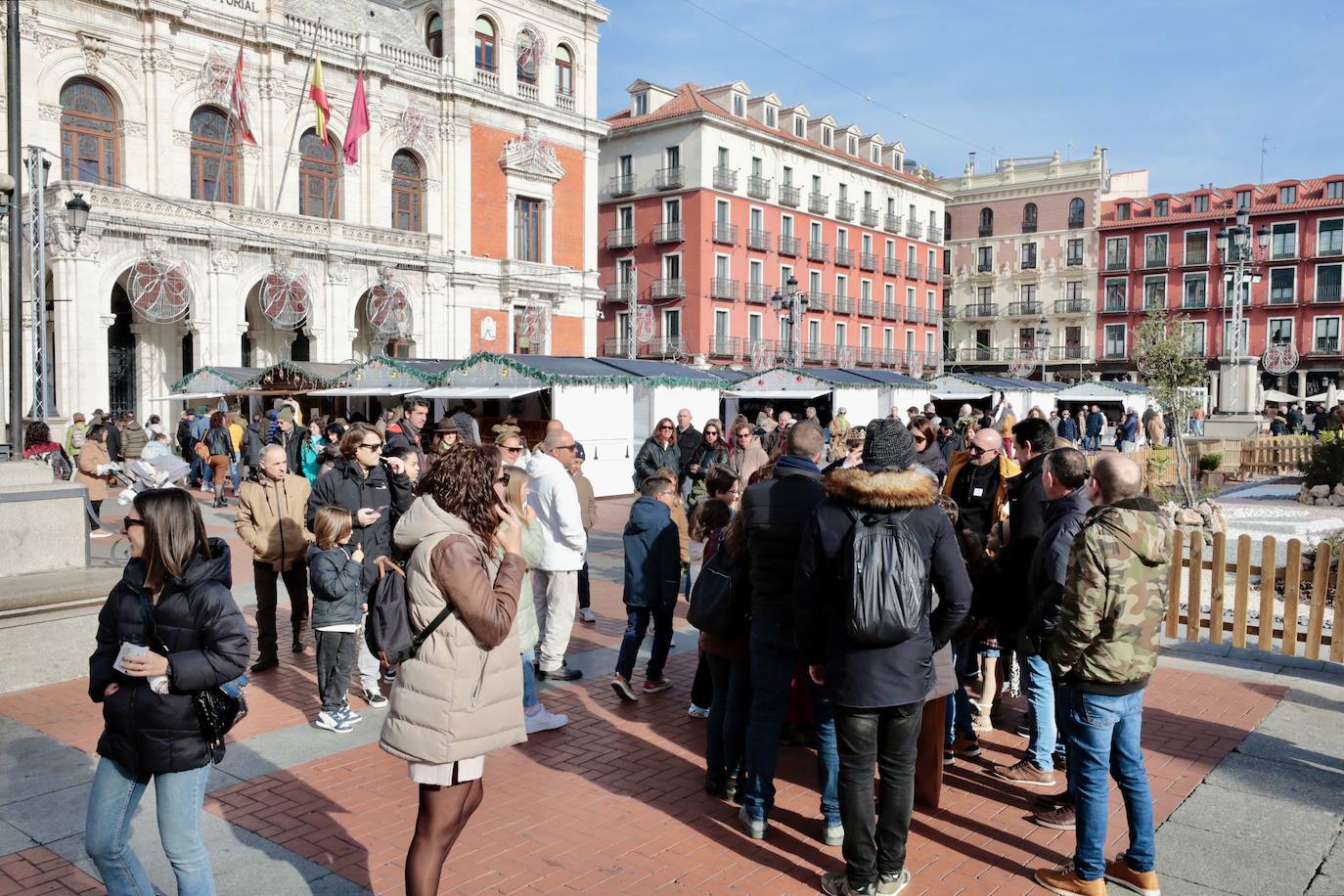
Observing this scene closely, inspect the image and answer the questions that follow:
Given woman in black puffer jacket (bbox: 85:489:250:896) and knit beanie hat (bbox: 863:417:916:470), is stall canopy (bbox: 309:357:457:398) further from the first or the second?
woman in black puffer jacket (bbox: 85:489:250:896)

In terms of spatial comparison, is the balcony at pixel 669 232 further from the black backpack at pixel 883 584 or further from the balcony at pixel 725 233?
the black backpack at pixel 883 584

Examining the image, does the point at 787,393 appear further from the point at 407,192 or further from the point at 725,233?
the point at 725,233

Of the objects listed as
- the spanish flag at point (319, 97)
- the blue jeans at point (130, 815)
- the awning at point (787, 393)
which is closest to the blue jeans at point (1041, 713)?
the blue jeans at point (130, 815)

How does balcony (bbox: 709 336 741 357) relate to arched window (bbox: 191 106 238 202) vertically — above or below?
below

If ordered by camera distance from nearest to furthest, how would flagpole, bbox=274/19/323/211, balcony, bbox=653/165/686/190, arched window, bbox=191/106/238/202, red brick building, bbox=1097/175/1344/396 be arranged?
arched window, bbox=191/106/238/202 < flagpole, bbox=274/19/323/211 < balcony, bbox=653/165/686/190 < red brick building, bbox=1097/175/1344/396

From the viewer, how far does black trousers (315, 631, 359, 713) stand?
5.55m

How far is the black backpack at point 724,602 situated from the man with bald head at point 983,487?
2015 millimetres

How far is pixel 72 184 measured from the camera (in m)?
22.2

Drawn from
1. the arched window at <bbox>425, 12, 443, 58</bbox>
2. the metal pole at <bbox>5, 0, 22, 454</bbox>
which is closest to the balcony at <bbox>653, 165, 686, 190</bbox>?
the arched window at <bbox>425, 12, 443, 58</bbox>

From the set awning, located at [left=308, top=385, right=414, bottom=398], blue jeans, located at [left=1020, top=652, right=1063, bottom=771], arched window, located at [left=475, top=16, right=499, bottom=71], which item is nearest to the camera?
blue jeans, located at [left=1020, top=652, right=1063, bottom=771]

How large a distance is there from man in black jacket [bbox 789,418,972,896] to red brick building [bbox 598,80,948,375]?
3258cm

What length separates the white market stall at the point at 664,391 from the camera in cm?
1817

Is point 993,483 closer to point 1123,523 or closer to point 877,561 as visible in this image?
point 1123,523

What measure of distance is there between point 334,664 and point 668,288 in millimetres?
37562
